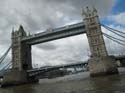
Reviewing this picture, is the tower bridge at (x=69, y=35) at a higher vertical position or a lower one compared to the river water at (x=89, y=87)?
higher

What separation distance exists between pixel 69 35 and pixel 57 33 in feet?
16.3

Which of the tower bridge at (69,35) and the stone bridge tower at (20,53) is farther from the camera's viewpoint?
the stone bridge tower at (20,53)

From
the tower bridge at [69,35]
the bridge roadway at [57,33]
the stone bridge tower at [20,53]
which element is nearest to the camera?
the tower bridge at [69,35]

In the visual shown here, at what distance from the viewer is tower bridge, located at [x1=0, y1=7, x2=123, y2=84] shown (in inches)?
2162

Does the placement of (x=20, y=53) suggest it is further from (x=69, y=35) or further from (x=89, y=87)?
(x=89, y=87)

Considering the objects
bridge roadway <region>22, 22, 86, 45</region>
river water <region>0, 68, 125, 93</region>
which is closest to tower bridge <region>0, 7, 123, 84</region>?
bridge roadway <region>22, 22, 86, 45</region>

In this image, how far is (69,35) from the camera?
2640 inches

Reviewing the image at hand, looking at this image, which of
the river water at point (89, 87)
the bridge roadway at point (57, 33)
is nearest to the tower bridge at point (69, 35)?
the bridge roadway at point (57, 33)

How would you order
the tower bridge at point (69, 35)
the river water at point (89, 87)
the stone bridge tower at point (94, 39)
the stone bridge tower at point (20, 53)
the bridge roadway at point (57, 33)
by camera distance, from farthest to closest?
the stone bridge tower at point (20, 53) → the bridge roadway at point (57, 33) → the stone bridge tower at point (94, 39) → the tower bridge at point (69, 35) → the river water at point (89, 87)

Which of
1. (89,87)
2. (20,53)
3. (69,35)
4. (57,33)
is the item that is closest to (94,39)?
(69,35)

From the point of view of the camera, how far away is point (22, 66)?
74.4 meters

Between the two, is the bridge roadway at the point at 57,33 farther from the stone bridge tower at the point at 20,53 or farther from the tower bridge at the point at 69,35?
the stone bridge tower at the point at 20,53

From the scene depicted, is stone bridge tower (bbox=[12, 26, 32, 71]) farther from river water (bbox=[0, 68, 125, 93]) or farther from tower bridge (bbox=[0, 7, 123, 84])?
river water (bbox=[0, 68, 125, 93])

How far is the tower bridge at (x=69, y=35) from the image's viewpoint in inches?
2162
